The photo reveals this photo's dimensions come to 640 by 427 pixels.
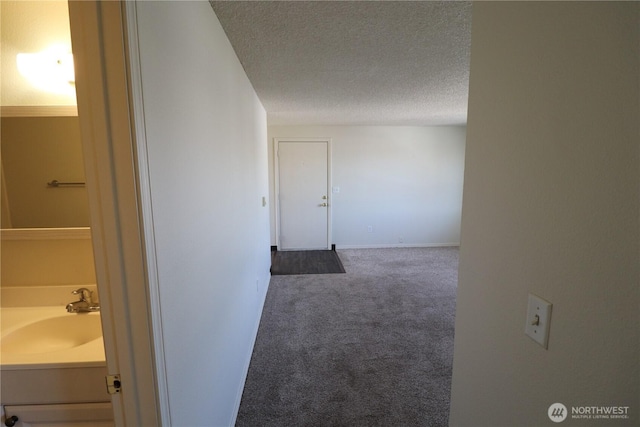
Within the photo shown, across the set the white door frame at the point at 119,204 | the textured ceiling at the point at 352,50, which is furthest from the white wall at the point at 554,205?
the white door frame at the point at 119,204

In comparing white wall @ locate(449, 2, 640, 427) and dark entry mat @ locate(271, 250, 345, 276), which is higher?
white wall @ locate(449, 2, 640, 427)

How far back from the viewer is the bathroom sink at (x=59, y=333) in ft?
3.82

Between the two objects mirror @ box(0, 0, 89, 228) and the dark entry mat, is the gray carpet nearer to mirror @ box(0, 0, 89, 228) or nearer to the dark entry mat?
the dark entry mat

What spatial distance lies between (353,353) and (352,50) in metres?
2.26

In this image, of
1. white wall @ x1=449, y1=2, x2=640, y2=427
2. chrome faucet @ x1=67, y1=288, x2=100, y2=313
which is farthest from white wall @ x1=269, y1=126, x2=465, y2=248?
white wall @ x1=449, y1=2, x2=640, y2=427

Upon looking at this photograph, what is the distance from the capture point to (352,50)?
182 cm

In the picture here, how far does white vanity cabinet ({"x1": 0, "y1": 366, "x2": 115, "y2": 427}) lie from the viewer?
914 millimetres

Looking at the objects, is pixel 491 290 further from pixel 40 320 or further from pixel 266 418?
pixel 40 320

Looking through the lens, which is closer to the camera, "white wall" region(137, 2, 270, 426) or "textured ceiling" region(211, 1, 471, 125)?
"white wall" region(137, 2, 270, 426)

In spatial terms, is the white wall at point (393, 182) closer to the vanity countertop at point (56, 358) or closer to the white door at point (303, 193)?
the white door at point (303, 193)

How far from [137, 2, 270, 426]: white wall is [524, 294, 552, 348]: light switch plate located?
97 cm

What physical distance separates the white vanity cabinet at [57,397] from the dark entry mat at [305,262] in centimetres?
306

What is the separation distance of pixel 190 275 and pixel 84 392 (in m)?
0.51

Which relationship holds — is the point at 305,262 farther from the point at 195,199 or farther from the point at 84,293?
the point at 195,199
